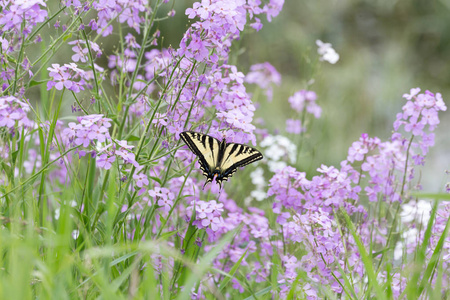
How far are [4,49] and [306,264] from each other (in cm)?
148

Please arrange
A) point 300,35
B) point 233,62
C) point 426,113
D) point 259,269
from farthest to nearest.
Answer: point 300,35 < point 233,62 < point 259,269 < point 426,113

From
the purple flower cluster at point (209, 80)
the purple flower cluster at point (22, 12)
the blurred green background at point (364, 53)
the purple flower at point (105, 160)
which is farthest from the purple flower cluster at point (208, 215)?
the blurred green background at point (364, 53)

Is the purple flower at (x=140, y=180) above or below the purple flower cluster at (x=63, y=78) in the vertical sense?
below

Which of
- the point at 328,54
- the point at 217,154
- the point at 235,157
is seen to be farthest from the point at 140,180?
the point at 328,54

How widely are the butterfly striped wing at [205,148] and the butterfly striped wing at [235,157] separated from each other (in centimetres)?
6

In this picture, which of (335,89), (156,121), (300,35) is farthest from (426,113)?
(300,35)

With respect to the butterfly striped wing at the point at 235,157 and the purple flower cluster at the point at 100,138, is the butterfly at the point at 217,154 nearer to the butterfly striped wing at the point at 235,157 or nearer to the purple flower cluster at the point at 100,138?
the butterfly striped wing at the point at 235,157

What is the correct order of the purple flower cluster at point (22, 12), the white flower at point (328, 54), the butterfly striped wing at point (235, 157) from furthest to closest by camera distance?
the white flower at point (328, 54) → the butterfly striped wing at point (235, 157) → the purple flower cluster at point (22, 12)

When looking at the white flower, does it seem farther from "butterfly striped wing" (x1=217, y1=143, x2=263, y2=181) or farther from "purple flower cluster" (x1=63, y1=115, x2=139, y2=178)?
"purple flower cluster" (x1=63, y1=115, x2=139, y2=178)

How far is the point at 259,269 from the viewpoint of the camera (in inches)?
118

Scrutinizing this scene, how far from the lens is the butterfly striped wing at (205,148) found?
233 cm

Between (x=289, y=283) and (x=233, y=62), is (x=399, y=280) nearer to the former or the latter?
(x=289, y=283)

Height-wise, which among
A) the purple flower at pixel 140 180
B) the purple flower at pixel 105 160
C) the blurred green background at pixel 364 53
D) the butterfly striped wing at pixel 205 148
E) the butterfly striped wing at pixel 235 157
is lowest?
the purple flower at pixel 105 160

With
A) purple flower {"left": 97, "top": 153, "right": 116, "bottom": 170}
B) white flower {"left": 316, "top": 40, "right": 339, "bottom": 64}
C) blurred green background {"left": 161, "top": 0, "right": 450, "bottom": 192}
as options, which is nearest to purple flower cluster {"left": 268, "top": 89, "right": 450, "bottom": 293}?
purple flower {"left": 97, "top": 153, "right": 116, "bottom": 170}
